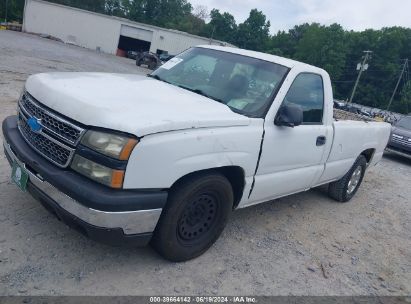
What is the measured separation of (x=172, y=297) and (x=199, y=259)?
0.63m

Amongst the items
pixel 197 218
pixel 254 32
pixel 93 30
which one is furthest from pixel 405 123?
pixel 254 32

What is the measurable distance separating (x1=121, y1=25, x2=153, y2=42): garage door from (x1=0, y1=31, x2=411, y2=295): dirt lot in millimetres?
49458

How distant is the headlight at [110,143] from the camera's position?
103 inches

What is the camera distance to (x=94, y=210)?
2.62 m

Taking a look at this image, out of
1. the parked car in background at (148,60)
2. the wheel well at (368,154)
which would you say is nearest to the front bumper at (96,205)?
the wheel well at (368,154)

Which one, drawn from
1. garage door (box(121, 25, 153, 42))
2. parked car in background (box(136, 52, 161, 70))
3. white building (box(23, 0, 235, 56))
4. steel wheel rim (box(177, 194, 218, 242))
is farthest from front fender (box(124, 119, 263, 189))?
garage door (box(121, 25, 153, 42))

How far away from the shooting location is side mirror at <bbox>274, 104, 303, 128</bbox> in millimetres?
3621

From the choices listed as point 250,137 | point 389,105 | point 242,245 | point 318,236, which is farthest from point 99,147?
point 389,105

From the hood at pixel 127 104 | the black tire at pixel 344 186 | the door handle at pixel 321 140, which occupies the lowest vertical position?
the black tire at pixel 344 186

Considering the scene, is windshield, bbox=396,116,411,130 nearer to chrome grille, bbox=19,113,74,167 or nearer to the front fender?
the front fender

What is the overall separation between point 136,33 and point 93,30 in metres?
5.67

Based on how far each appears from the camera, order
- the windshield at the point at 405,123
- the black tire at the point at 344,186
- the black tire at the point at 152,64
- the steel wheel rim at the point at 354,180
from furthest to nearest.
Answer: the black tire at the point at 152,64 < the windshield at the point at 405,123 < the steel wheel rim at the point at 354,180 < the black tire at the point at 344,186

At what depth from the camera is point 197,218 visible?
338cm

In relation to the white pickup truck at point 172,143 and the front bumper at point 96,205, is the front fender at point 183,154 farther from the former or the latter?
the front bumper at point 96,205
